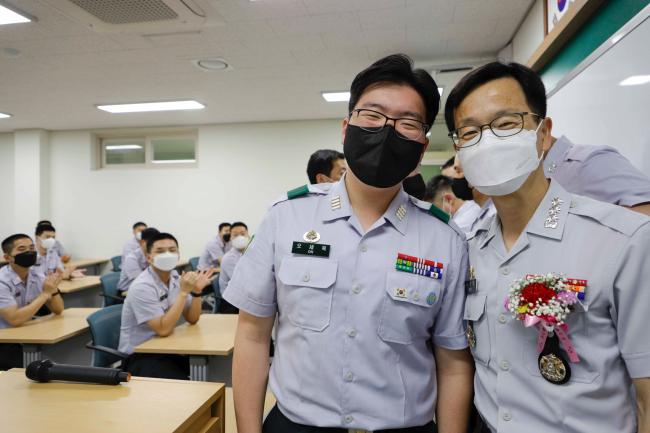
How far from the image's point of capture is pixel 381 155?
3.56 feet

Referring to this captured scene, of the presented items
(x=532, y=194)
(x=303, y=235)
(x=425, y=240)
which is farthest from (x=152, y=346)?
(x=532, y=194)

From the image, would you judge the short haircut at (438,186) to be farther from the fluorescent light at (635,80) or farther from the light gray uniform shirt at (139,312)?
the light gray uniform shirt at (139,312)

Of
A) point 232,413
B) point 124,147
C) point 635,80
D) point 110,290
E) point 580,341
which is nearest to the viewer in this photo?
point 580,341

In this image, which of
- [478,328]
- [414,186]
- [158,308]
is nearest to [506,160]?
[478,328]

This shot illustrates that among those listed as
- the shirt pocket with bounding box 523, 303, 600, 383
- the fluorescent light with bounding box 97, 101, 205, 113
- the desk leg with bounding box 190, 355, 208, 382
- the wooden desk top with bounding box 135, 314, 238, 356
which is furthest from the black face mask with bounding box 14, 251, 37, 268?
the shirt pocket with bounding box 523, 303, 600, 383

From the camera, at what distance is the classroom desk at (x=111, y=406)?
4.09ft

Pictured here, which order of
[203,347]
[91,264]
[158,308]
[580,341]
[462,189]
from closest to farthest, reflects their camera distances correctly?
[580,341] → [462,189] → [203,347] → [158,308] → [91,264]

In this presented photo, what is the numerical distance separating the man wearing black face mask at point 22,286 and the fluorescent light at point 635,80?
415 centimetres

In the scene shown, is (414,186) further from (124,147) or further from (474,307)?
(124,147)

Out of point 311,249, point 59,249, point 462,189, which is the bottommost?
point 59,249

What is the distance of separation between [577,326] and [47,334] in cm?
347

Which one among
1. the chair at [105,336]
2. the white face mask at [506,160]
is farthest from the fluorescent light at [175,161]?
the white face mask at [506,160]

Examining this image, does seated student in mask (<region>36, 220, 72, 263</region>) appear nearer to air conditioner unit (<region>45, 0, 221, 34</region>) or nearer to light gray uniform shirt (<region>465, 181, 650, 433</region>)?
air conditioner unit (<region>45, 0, 221, 34</region>)

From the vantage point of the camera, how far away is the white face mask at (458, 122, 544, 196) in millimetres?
1031
